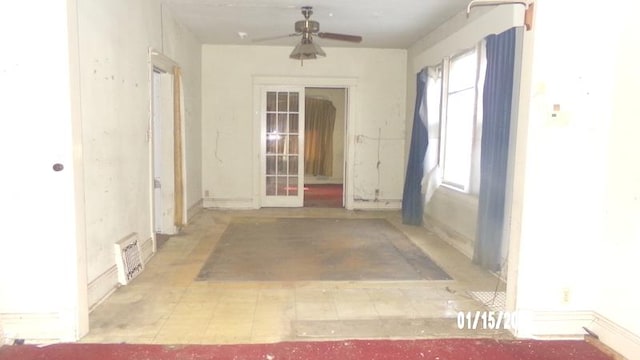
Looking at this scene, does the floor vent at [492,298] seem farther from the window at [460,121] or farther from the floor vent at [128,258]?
the floor vent at [128,258]

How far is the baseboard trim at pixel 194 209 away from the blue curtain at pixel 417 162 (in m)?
2.88

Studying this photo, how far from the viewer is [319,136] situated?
1179cm

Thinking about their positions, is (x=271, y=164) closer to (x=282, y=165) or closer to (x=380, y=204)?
(x=282, y=165)

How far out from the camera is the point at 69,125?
2.51m

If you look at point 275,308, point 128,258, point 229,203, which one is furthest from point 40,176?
point 229,203

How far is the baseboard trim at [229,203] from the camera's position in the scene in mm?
7320

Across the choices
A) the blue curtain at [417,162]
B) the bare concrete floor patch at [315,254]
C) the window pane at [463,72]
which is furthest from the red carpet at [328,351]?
A: the blue curtain at [417,162]

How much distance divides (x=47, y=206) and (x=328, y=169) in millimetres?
9376

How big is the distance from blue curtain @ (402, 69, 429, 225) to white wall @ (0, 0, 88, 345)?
416 cm

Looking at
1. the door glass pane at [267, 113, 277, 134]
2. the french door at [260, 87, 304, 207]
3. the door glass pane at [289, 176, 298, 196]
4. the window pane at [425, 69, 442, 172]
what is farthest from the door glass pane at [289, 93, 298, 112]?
the window pane at [425, 69, 442, 172]

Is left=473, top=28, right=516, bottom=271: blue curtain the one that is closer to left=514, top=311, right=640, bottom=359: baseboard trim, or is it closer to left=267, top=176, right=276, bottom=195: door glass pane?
left=514, top=311, right=640, bottom=359: baseboard trim

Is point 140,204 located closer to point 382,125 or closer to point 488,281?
point 488,281

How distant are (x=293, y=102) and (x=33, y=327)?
537cm

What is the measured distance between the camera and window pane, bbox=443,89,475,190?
4.82m
